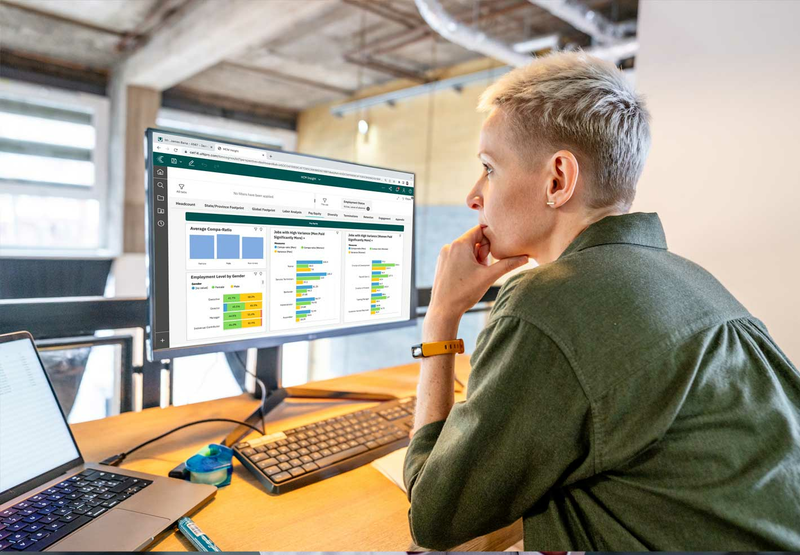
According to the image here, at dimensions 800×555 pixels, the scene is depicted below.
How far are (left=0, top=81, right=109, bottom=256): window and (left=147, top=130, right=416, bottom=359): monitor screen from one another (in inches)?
211

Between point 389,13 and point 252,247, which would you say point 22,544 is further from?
point 389,13

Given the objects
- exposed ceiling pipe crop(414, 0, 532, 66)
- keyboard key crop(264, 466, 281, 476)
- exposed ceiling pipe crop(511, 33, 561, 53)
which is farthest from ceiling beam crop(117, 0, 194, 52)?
keyboard key crop(264, 466, 281, 476)

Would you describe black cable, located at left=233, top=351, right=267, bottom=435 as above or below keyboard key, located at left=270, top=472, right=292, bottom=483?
above

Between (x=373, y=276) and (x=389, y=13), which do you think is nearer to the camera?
(x=373, y=276)

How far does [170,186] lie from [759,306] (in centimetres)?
149

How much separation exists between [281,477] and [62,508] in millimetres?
278

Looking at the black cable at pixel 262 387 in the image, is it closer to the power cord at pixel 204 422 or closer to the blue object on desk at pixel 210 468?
the power cord at pixel 204 422

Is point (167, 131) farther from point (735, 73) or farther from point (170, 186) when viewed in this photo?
point (735, 73)

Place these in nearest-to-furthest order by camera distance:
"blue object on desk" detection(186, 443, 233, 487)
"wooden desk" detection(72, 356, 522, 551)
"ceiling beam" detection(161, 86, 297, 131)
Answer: "wooden desk" detection(72, 356, 522, 551) < "blue object on desk" detection(186, 443, 233, 487) < "ceiling beam" detection(161, 86, 297, 131)

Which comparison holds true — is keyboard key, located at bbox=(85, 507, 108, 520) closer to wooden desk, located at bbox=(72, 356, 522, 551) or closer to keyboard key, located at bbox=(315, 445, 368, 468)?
wooden desk, located at bbox=(72, 356, 522, 551)

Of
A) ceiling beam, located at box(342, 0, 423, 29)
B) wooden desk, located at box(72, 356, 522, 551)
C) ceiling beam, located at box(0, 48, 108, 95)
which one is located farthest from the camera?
ceiling beam, located at box(0, 48, 108, 95)

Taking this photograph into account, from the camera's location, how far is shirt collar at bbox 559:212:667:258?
74 centimetres

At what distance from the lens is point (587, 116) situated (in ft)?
2.49

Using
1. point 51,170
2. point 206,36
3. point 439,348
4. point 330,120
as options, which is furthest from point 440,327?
point 51,170
